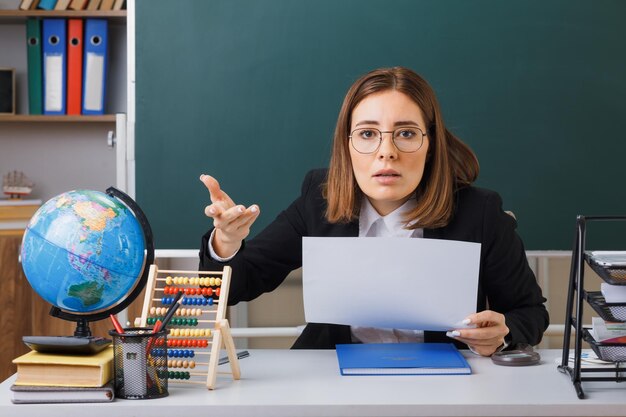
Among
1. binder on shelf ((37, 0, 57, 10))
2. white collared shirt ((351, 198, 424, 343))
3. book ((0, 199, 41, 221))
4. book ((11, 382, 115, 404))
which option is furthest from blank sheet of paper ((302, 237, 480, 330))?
binder on shelf ((37, 0, 57, 10))

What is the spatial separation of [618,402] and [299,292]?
191 cm

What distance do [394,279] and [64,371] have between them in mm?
661

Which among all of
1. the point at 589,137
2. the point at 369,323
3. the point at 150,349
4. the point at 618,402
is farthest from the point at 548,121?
the point at 150,349

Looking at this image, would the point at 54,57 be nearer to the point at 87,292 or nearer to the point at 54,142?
the point at 54,142

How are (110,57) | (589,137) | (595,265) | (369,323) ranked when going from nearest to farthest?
(595,265), (369,323), (589,137), (110,57)

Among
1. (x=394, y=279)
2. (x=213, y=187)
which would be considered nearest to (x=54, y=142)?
(x=213, y=187)

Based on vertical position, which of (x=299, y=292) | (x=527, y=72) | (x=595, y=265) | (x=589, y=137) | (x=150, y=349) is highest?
(x=527, y=72)

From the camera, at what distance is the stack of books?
1375 millimetres

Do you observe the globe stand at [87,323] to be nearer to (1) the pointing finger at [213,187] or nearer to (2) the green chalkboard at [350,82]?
(1) the pointing finger at [213,187]

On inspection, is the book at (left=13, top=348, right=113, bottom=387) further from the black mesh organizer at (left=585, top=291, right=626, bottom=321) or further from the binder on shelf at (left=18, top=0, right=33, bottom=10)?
the binder on shelf at (left=18, top=0, right=33, bottom=10)

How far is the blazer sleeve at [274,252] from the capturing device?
6.97 feet

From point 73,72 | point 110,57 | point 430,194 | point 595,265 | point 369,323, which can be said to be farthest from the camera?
point 110,57

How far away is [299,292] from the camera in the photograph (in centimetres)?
321

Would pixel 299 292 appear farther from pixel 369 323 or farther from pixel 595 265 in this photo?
pixel 595 265
